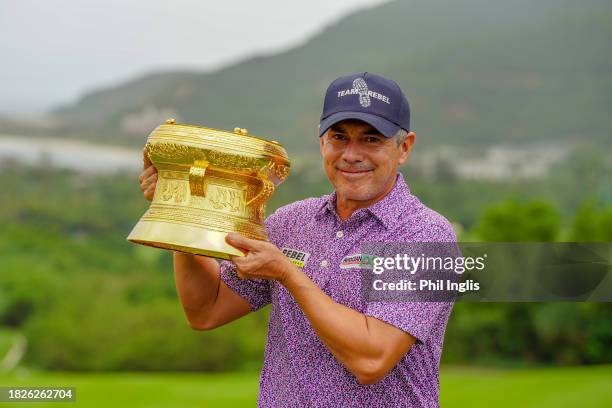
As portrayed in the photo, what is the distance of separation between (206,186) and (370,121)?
0.54m

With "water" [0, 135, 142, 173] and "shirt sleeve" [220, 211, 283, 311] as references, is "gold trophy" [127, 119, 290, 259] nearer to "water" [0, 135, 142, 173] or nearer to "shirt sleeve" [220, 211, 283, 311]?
"shirt sleeve" [220, 211, 283, 311]

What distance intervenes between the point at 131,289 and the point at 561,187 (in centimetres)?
3162

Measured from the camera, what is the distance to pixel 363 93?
2561mm

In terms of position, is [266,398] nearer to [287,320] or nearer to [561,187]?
[287,320]

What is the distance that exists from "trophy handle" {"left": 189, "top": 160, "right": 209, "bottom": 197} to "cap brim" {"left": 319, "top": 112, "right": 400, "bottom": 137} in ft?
1.24

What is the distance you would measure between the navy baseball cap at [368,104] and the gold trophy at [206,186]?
214 mm

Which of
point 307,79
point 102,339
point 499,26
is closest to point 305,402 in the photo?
point 102,339

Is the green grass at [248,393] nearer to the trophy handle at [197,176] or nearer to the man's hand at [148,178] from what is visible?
the man's hand at [148,178]

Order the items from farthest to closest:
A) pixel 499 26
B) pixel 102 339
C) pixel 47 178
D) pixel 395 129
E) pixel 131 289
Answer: pixel 499 26 < pixel 47 178 < pixel 131 289 < pixel 102 339 < pixel 395 129

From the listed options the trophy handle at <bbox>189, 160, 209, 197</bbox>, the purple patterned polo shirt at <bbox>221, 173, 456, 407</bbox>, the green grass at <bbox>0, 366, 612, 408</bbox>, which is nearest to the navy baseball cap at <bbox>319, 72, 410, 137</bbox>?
the purple patterned polo shirt at <bbox>221, 173, 456, 407</bbox>

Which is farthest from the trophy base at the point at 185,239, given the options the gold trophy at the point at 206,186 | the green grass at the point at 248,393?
the green grass at the point at 248,393

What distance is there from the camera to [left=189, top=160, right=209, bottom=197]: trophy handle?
101 inches

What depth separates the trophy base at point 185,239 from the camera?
247cm

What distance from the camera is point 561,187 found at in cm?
5781
